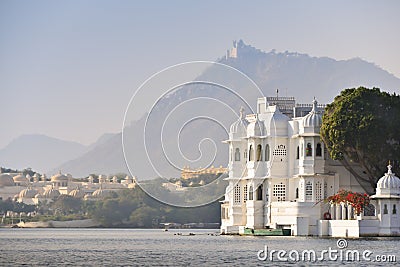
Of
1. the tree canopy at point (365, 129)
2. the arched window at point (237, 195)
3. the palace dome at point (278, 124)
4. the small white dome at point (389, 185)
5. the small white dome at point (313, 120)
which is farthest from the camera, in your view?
the arched window at point (237, 195)

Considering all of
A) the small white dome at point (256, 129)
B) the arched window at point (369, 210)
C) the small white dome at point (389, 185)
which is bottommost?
the arched window at point (369, 210)

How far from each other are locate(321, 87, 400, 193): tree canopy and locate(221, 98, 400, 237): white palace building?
3.17m

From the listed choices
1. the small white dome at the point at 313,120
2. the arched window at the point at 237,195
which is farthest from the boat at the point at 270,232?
the small white dome at the point at 313,120

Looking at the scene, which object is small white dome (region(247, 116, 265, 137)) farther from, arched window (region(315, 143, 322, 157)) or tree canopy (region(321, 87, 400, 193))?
tree canopy (region(321, 87, 400, 193))

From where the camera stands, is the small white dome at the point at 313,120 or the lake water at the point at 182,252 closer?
the lake water at the point at 182,252

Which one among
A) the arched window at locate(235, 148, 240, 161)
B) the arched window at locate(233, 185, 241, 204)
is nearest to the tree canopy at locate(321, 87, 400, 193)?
the arched window at locate(235, 148, 240, 161)

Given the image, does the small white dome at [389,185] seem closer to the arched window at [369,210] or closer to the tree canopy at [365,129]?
the tree canopy at [365,129]

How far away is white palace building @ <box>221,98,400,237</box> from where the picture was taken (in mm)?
101625

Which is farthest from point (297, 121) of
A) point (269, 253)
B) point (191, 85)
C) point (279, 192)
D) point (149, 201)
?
point (149, 201)

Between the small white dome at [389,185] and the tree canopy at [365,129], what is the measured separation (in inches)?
201

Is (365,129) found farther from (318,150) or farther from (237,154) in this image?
(237,154)

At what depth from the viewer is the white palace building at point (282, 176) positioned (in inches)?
4001

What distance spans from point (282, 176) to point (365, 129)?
10972 millimetres

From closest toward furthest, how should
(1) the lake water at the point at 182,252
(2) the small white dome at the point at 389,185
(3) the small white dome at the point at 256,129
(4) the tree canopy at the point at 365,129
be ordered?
(1) the lake water at the point at 182,252 < (2) the small white dome at the point at 389,185 < (4) the tree canopy at the point at 365,129 < (3) the small white dome at the point at 256,129
